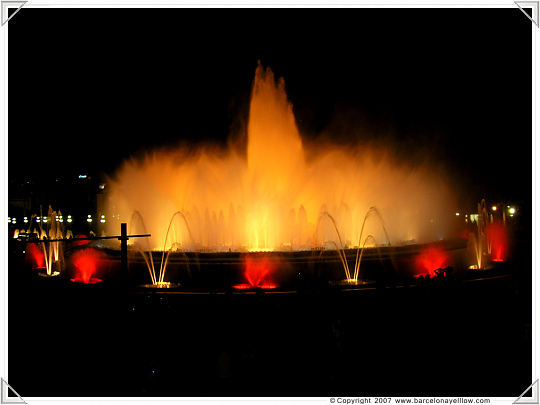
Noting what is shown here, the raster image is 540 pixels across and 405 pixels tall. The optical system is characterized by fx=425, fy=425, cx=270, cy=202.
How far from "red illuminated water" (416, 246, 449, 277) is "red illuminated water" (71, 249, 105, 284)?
1051 cm

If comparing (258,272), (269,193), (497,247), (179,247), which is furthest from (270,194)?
(497,247)

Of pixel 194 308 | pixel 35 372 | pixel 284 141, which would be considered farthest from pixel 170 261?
pixel 284 141

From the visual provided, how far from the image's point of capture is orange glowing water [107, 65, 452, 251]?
18938 millimetres

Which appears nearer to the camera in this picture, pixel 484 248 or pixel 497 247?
pixel 484 248

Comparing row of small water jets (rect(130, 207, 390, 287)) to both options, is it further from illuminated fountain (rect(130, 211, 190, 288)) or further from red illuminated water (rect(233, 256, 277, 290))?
red illuminated water (rect(233, 256, 277, 290))

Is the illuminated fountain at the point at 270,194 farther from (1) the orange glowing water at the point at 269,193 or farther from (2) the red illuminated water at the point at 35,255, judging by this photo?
(2) the red illuminated water at the point at 35,255

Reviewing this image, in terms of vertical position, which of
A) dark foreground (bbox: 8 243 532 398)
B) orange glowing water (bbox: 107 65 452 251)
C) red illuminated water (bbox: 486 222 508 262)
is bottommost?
dark foreground (bbox: 8 243 532 398)

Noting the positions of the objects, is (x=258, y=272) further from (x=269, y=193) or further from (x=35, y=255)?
(x=35, y=255)

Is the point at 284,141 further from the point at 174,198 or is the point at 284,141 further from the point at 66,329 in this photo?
the point at 66,329

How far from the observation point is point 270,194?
811 inches

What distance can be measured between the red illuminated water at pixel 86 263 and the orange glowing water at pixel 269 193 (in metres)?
3.92

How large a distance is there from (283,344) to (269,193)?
13092 millimetres

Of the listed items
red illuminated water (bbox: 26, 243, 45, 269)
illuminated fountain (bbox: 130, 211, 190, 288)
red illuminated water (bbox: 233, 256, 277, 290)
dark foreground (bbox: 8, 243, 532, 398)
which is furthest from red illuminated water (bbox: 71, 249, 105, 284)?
red illuminated water (bbox: 26, 243, 45, 269)

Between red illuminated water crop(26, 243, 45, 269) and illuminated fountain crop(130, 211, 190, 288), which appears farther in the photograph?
red illuminated water crop(26, 243, 45, 269)
